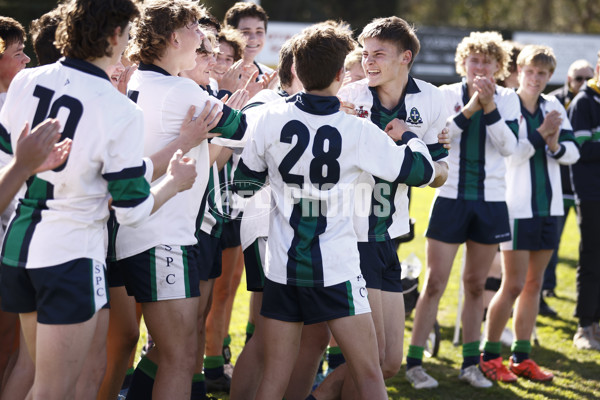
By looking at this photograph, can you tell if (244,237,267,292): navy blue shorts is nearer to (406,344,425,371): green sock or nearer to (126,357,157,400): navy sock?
(126,357,157,400): navy sock

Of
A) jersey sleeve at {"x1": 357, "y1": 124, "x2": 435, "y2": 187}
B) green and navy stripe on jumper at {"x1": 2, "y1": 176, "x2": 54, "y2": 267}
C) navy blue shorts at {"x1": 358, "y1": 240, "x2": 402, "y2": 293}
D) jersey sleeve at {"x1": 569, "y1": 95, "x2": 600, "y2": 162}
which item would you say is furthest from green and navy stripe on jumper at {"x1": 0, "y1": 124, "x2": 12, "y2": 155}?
jersey sleeve at {"x1": 569, "y1": 95, "x2": 600, "y2": 162}

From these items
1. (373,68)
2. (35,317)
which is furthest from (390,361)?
(35,317)

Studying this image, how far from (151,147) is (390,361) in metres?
1.61

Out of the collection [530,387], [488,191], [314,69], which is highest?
[314,69]

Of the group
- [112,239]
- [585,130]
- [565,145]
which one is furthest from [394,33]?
[585,130]

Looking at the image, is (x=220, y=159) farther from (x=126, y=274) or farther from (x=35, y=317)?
(x=35, y=317)

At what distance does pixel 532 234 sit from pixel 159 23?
3241 mm

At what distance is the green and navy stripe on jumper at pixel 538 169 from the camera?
17.6 ft

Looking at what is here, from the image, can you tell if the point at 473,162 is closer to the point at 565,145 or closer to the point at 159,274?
the point at 565,145

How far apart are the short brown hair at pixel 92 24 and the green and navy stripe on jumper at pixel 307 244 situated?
3.38ft

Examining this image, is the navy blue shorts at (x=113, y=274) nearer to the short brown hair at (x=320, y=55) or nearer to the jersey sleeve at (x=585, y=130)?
the short brown hair at (x=320, y=55)

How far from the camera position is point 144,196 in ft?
9.00

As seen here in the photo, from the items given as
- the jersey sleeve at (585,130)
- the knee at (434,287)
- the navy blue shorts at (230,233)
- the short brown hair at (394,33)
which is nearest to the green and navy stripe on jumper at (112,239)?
the navy blue shorts at (230,233)

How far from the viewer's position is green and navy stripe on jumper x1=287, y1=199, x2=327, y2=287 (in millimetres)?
3164
